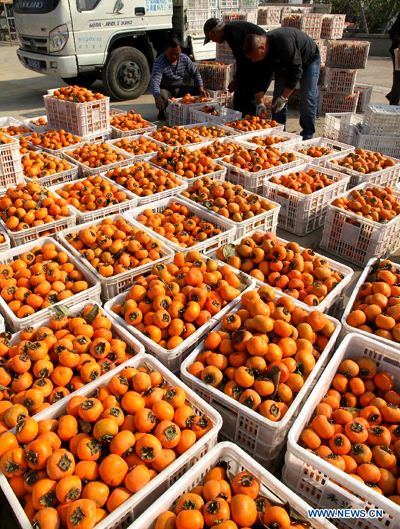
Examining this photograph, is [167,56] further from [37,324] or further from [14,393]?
[14,393]

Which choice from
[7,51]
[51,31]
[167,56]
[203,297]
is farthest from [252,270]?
[7,51]

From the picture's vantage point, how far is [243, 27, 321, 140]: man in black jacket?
6.36 m

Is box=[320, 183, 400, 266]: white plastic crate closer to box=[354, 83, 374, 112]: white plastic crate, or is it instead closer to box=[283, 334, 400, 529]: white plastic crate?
box=[283, 334, 400, 529]: white plastic crate

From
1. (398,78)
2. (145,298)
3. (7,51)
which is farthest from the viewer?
(7,51)

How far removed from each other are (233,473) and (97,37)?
32.1ft

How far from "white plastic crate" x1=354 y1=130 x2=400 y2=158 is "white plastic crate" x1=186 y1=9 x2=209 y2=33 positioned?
711cm

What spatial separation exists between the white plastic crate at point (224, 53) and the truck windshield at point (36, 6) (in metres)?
4.80

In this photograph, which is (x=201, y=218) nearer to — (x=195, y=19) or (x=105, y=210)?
(x=105, y=210)

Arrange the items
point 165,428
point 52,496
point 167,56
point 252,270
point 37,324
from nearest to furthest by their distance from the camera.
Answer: point 52,496 < point 165,428 < point 37,324 < point 252,270 < point 167,56

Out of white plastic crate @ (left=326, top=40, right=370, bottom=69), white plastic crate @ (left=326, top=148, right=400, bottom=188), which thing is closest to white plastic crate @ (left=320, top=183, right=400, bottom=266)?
white plastic crate @ (left=326, top=148, right=400, bottom=188)

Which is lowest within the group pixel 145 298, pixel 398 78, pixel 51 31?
pixel 145 298

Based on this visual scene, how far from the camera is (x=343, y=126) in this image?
7.81 meters

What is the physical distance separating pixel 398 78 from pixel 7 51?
19449 millimetres

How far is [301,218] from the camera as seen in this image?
5.27 m
